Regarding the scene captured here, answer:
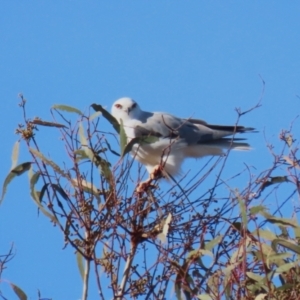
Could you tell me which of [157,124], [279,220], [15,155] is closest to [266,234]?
[279,220]

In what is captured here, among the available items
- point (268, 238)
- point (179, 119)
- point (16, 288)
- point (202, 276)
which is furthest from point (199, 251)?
point (179, 119)

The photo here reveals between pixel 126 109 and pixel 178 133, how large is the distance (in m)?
0.95

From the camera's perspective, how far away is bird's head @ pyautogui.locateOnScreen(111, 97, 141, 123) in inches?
315

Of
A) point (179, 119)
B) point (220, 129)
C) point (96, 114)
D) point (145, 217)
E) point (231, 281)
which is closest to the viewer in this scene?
point (231, 281)

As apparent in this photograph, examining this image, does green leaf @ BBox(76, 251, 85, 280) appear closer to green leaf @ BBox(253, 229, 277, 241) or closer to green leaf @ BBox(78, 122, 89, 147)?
green leaf @ BBox(78, 122, 89, 147)

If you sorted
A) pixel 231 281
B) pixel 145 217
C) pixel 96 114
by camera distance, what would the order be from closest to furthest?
pixel 231 281
pixel 145 217
pixel 96 114

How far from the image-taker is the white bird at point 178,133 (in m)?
7.34

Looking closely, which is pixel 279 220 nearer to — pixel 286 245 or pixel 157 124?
pixel 286 245

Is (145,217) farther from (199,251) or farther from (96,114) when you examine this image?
(96,114)

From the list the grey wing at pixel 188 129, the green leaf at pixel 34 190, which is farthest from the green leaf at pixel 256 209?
the grey wing at pixel 188 129

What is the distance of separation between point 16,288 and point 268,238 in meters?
1.05

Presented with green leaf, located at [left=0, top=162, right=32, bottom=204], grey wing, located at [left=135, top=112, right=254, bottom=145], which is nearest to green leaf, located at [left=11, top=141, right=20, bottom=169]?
green leaf, located at [left=0, top=162, right=32, bottom=204]

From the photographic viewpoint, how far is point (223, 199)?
3.84 m

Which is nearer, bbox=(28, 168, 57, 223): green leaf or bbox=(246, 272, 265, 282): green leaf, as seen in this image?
bbox=(246, 272, 265, 282): green leaf
